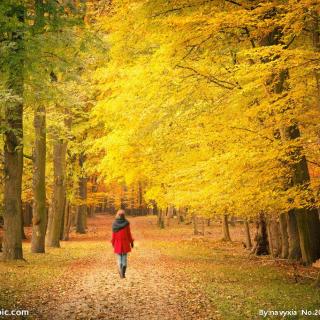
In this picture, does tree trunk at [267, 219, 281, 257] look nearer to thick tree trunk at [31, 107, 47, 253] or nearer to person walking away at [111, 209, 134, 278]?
person walking away at [111, 209, 134, 278]

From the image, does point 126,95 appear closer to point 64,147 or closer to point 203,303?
point 64,147

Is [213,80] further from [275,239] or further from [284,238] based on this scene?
[275,239]

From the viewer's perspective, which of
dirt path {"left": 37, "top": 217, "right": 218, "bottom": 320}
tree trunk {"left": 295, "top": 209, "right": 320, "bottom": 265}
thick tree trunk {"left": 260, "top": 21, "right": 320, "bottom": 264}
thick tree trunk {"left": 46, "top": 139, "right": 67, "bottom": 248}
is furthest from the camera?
thick tree trunk {"left": 46, "top": 139, "right": 67, "bottom": 248}

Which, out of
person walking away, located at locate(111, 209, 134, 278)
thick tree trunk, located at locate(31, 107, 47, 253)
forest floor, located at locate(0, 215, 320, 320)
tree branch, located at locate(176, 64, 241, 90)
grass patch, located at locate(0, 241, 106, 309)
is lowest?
forest floor, located at locate(0, 215, 320, 320)

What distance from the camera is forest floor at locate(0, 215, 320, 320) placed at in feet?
29.5

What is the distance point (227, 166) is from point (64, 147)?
15.4 metres

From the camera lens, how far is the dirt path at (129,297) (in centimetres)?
878

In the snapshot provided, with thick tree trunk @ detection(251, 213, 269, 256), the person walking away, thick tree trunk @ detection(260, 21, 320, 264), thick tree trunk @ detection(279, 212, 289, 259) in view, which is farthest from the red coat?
thick tree trunk @ detection(251, 213, 269, 256)

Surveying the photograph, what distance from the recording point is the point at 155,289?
37.4 feet

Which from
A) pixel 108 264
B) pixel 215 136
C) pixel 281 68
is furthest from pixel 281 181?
pixel 108 264

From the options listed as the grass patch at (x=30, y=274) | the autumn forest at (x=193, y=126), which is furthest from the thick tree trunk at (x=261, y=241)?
the grass patch at (x=30, y=274)

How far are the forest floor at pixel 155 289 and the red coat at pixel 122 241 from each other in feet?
2.79

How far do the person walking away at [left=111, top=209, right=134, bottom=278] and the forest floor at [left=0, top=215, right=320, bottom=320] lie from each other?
1.42 feet

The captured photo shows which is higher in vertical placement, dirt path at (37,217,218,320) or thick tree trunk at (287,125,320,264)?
thick tree trunk at (287,125,320,264)
